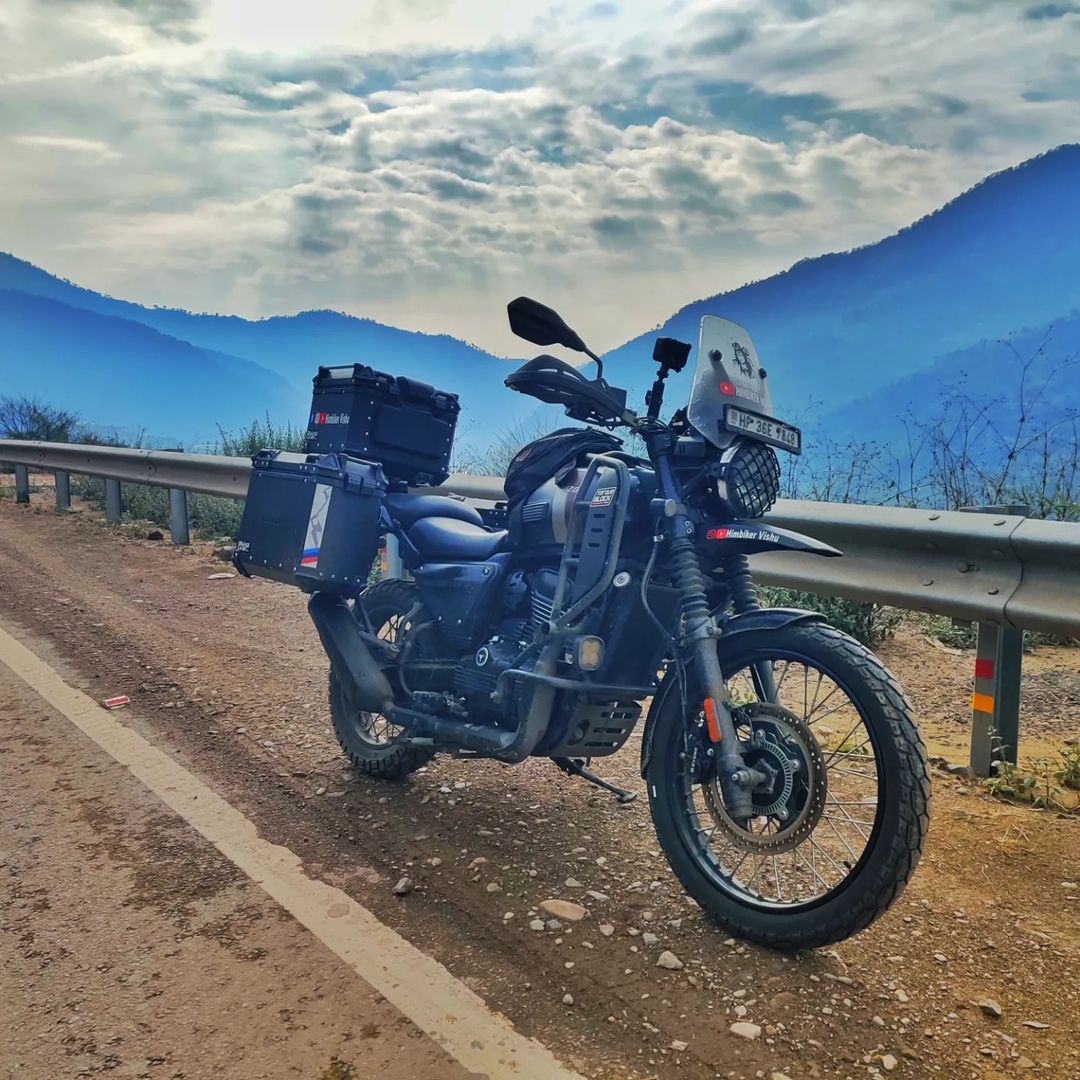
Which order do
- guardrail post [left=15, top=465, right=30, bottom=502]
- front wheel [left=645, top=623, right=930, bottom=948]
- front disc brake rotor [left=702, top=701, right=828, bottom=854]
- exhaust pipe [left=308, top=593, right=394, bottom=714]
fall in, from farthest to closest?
guardrail post [left=15, top=465, right=30, bottom=502], exhaust pipe [left=308, top=593, right=394, bottom=714], front disc brake rotor [left=702, top=701, right=828, bottom=854], front wheel [left=645, top=623, right=930, bottom=948]

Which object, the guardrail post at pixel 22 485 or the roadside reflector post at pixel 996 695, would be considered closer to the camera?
the roadside reflector post at pixel 996 695

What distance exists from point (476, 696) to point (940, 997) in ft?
5.63

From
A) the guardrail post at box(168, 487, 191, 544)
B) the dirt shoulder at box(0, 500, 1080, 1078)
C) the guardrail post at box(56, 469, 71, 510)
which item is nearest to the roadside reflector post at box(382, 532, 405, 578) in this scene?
the dirt shoulder at box(0, 500, 1080, 1078)

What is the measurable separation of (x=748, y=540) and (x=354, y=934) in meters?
1.61

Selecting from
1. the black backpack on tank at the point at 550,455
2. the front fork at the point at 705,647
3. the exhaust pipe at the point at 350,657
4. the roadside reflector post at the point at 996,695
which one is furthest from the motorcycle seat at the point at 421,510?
the roadside reflector post at the point at 996,695

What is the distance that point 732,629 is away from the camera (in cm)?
277

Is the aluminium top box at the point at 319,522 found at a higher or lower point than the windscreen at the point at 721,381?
lower

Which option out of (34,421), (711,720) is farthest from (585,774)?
(34,421)

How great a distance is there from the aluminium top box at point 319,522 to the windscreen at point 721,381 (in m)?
1.48

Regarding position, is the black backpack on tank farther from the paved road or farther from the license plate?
the paved road

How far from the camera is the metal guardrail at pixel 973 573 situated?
134 inches

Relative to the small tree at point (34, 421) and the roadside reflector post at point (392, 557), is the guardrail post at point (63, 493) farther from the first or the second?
the roadside reflector post at point (392, 557)

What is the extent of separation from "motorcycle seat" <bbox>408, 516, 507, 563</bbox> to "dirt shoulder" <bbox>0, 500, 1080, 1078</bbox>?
Answer: 0.97 meters

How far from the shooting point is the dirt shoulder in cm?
223
